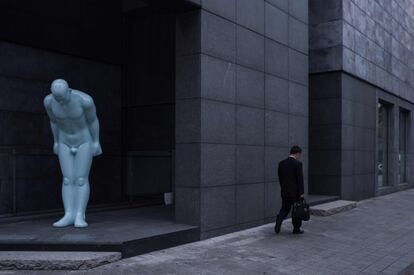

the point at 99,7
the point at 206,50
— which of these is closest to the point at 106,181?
the point at 99,7

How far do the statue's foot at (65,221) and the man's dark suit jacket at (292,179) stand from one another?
4.16 meters

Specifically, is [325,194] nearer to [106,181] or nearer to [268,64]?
[268,64]

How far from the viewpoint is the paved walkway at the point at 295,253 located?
6914 mm

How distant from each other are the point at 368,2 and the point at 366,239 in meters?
10.7

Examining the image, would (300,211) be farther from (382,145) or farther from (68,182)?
(382,145)

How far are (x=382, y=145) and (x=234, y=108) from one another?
11795mm

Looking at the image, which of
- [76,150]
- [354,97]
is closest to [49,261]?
[76,150]

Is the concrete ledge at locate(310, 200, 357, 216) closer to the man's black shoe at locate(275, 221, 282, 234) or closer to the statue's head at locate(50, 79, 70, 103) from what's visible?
the man's black shoe at locate(275, 221, 282, 234)

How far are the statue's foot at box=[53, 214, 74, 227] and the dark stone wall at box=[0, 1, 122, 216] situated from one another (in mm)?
2584

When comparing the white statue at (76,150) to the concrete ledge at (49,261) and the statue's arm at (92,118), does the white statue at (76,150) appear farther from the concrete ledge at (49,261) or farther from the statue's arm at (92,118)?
the concrete ledge at (49,261)

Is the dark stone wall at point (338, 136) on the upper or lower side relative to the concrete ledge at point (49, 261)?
upper

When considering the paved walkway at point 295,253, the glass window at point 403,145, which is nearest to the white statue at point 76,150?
the paved walkway at point 295,253

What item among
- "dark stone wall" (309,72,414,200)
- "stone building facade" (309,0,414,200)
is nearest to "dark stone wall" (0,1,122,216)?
"dark stone wall" (309,72,414,200)

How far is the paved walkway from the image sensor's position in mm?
6914
